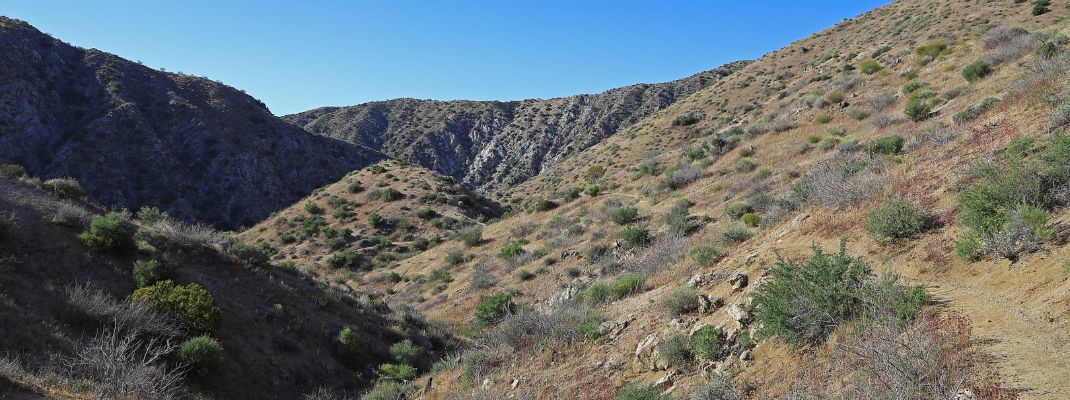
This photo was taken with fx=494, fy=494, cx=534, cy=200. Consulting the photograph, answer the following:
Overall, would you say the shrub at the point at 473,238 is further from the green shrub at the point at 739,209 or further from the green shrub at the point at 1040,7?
the green shrub at the point at 1040,7

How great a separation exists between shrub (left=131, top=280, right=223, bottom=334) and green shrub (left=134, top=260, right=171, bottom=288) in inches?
27.1

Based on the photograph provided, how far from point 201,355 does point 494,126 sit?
8512 cm

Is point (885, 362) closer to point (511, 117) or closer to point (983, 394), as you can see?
point (983, 394)

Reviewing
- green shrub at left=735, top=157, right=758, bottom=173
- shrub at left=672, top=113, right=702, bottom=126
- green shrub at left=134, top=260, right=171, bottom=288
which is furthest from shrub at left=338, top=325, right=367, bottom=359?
shrub at left=672, top=113, right=702, bottom=126

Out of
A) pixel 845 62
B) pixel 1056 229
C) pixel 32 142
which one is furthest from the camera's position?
pixel 32 142

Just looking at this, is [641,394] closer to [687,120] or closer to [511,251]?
[511,251]

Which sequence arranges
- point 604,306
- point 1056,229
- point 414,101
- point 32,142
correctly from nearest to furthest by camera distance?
point 1056,229
point 604,306
point 32,142
point 414,101

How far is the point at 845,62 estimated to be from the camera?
38.2m

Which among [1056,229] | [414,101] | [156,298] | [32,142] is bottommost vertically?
[156,298]

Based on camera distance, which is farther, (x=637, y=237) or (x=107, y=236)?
(x=637, y=237)

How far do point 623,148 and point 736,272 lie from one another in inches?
1649

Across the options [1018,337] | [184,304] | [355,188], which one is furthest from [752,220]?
[355,188]

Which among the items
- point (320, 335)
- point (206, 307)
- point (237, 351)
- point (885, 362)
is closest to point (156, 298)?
point (206, 307)

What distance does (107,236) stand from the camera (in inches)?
492
